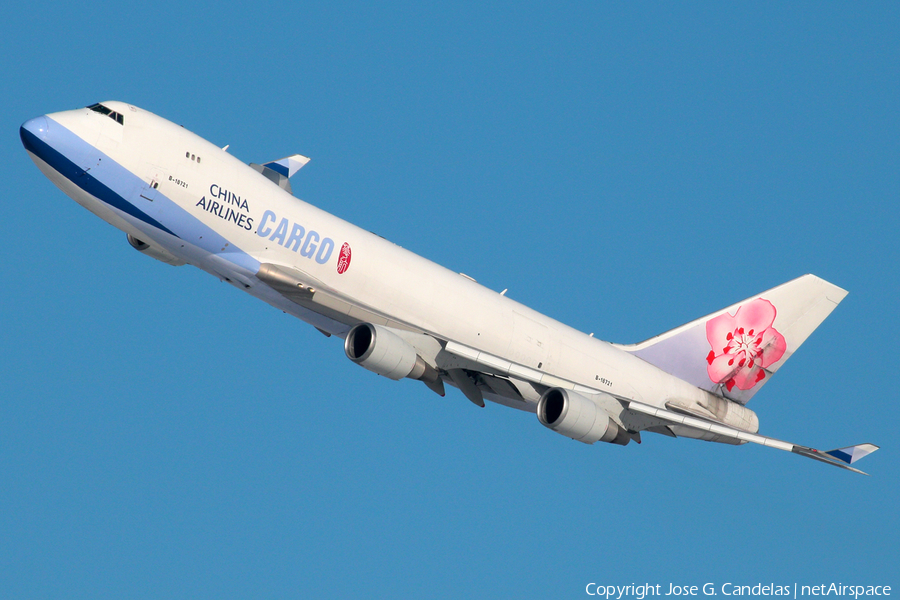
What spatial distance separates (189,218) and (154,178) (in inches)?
68.1

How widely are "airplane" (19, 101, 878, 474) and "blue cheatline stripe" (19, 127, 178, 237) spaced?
44 mm

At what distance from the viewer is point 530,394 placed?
41750mm

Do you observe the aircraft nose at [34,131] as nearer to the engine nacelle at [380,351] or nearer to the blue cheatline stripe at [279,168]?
the blue cheatline stripe at [279,168]

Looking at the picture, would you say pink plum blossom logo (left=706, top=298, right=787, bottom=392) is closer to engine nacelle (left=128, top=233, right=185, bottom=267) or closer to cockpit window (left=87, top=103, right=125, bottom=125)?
engine nacelle (left=128, top=233, right=185, bottom=267)

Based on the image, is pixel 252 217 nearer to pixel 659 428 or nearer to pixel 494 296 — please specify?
pixel 494 296

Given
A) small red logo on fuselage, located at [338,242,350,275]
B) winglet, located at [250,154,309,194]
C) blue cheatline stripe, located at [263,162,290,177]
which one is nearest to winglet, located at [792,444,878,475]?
small red logo on fuselage, located at [338,242,350,275]

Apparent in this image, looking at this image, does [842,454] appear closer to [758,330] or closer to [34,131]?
[758,330]

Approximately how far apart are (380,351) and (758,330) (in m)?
18.8

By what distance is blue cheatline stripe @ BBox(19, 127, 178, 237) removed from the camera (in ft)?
111

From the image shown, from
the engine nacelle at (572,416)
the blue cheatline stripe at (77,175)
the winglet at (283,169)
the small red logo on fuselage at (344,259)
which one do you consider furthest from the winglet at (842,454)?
the blue cheatline stripe at (77,175)

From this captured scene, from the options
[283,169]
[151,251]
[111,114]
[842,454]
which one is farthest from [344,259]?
[842,454]

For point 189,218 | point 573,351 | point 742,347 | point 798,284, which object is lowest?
point 189,218

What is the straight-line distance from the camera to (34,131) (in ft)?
110

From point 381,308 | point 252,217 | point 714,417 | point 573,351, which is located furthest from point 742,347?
point 252,217
